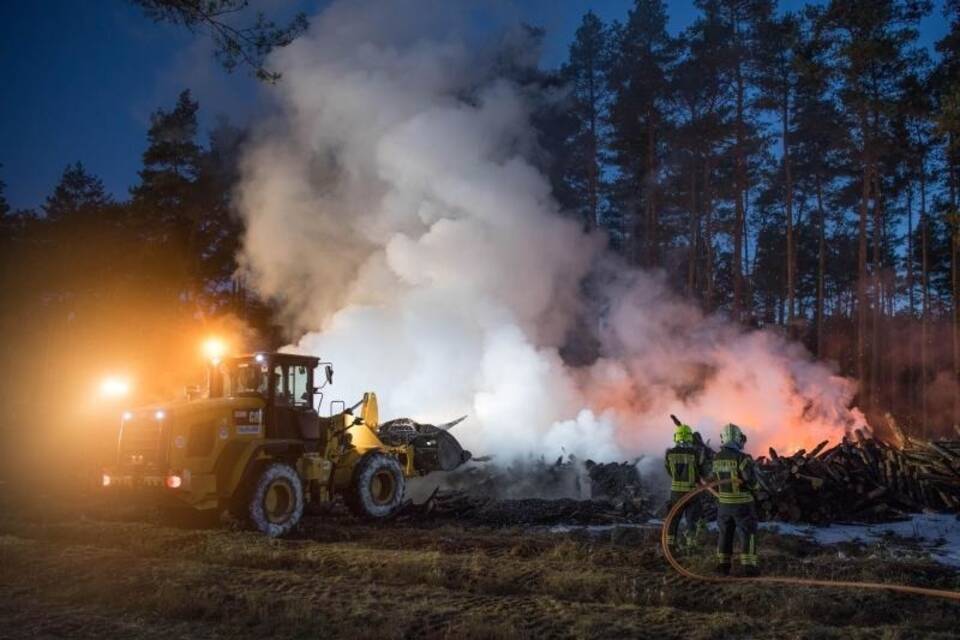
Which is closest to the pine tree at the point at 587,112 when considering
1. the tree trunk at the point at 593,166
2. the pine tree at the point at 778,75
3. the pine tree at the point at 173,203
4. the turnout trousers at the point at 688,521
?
the tree trunk at the point at 593,166

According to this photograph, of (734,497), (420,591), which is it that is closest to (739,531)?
(734,497)

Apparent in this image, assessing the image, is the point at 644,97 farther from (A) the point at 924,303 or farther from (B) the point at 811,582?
(B) the point at 811,582

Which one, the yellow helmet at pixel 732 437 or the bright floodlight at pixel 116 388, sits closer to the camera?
the yellow helmet at pixel 732 437

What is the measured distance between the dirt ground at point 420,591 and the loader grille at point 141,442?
3.75 ft

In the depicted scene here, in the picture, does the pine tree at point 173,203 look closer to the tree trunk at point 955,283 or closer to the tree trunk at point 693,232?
the tree trunk at point 693,232

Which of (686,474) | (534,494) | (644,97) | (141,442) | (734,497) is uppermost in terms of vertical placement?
(644,97)

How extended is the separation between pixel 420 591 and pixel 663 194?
3154cm

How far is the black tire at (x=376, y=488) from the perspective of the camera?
13438 mm

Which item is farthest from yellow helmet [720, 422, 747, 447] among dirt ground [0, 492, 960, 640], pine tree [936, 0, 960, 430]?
pine tree [936, 0, 960, 430]

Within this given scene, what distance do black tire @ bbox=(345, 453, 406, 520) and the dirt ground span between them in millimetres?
2137

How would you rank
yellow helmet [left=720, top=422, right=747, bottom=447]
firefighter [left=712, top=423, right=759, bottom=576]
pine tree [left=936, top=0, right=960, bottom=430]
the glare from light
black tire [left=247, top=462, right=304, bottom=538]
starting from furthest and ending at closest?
1. pine tree [left=936, top=0, right=960, bottom=430]
2. the glare from light
3. black tire [left=247, top=462, right=304, bottom=538]
4. yellow helmet [left=720, top=422, right=747, bottom=447]
5. firefighter [left=712, top=423, right=759, bottom=576]

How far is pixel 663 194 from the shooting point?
1438 inches

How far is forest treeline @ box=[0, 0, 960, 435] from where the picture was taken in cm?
2870

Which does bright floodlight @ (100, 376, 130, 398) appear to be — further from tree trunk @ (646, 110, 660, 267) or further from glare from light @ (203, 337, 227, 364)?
tree trunk @ (646, 110, 660, 267)
